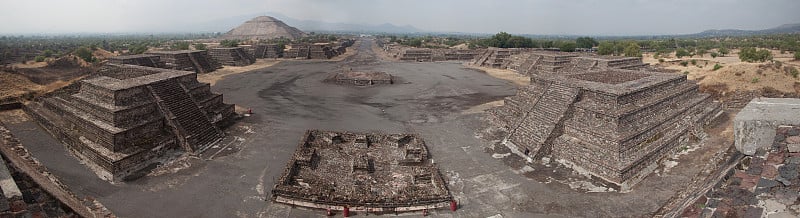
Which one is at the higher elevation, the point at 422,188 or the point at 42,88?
the point at 42,88

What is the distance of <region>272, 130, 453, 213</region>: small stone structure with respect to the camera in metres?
11.3

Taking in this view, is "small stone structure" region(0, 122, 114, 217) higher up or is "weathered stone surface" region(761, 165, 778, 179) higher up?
"weathered stone surface" region(761, 165, 778, 179)

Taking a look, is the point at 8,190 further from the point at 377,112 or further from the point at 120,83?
the point at 377,112

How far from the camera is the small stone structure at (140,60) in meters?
33.6

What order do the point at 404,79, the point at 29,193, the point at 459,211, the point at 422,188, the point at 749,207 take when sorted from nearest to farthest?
the point at 749,207
the point at 29,193
the point at 459,211
the point at 422,188
the point at 404,79

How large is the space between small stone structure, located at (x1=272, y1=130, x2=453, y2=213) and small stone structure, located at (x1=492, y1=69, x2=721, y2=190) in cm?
447

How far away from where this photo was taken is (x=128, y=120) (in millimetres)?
15086

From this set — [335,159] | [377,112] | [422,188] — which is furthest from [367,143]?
[377,112]

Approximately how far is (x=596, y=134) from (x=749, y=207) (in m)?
9.85

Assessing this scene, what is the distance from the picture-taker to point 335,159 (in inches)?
594

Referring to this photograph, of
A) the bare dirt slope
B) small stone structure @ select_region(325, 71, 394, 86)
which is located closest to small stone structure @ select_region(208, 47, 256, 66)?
small stone structure @ select_region(325, 71, 394, 86)

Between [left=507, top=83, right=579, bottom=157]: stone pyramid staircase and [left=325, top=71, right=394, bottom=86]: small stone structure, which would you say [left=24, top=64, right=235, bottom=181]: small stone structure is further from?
[left=325, top=71, right=394, bottom=86]: small stone structure

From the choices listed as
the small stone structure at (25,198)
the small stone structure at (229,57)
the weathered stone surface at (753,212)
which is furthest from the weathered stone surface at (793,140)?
the small stone structure at (229,57)

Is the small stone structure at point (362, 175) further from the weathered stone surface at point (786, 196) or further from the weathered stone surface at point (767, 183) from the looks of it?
the weathered stone surface at point (786, 196)
